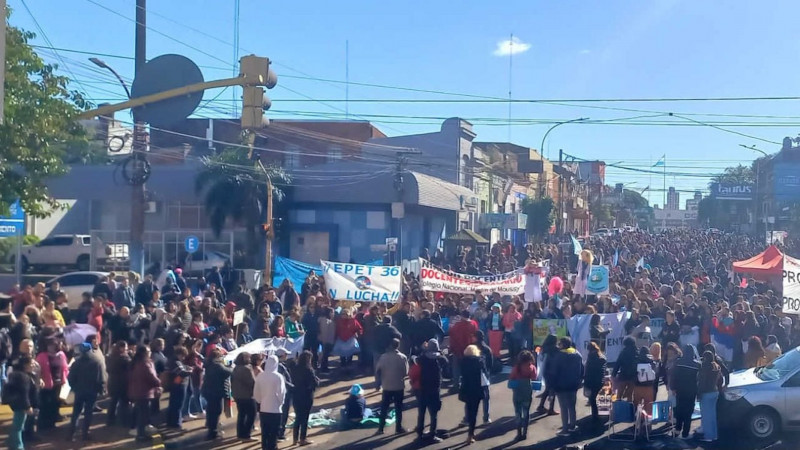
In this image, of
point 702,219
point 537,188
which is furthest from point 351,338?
point 702,219

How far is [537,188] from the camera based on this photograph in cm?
6662

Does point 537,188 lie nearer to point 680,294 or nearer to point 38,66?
point 680,294

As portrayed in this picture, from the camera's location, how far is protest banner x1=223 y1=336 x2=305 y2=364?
1317 cm

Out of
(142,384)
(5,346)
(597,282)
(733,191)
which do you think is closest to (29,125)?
(5,346)

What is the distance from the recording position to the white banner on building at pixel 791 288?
695 inches

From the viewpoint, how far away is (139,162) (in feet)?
70.4

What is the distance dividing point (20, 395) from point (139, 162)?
37.2 ft

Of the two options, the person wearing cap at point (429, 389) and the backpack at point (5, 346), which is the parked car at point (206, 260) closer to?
the backpack at point (5, 346)

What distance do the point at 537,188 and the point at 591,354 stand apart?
178ft

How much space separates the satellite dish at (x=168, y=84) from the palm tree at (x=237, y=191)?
2128 centimetres

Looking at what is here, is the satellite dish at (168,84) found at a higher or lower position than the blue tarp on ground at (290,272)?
higher

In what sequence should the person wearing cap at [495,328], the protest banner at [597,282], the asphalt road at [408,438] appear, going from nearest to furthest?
the asphalt road at [408,438] < the person wearing cap at [495,328] < the protest banner at [597,282]

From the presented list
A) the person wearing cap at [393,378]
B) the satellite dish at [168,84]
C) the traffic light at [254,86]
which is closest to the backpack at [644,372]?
the person wearing cap at [393,378]

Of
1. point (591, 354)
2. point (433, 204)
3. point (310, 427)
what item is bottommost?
point (310, 427)
